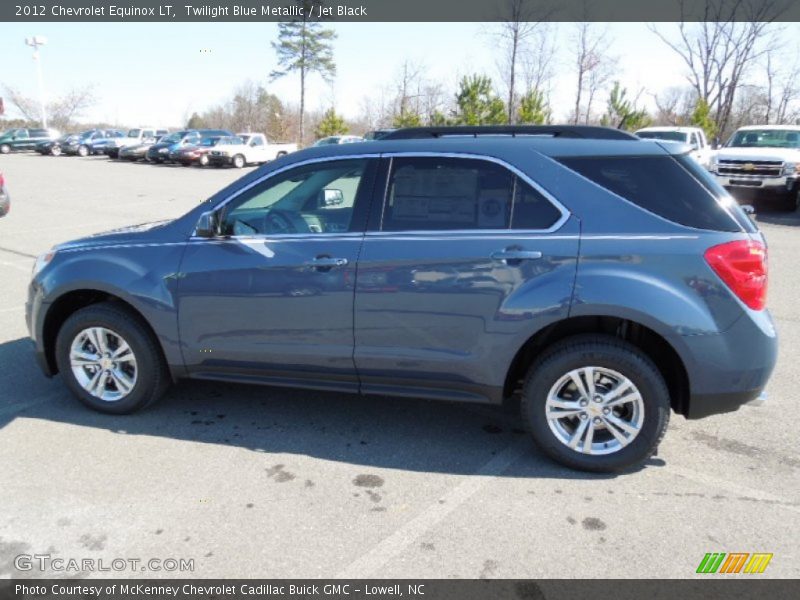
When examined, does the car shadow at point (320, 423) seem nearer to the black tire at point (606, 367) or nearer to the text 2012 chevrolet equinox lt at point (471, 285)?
the black tire at point (606, 367)

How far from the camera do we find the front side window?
3.59 m

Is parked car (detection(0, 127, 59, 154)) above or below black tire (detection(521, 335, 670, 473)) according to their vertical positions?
above

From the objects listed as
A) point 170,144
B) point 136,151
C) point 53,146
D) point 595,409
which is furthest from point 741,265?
point 53,146

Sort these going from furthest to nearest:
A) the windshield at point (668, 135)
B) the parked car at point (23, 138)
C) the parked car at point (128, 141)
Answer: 1. the parked car at point (23, 138)
2. the parked car at point (128, 141)
3. the windshield at point (668, 135)

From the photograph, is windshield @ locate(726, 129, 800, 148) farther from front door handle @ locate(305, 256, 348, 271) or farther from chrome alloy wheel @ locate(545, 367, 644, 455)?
front door handle @ locate(305, 256, 348, 271)

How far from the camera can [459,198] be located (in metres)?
3.35

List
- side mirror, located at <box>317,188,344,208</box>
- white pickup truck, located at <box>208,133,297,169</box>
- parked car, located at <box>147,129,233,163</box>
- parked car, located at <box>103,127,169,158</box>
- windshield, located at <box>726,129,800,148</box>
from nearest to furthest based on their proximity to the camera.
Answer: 1. side mirror, located at <box>317,188,344,208</box>
2. windshield, located at <box>726,129,800,148</box>
3. white pickup truck, located at <box>208,133,297,169</box>
4. parked car, located at <box>147,129,233,163</box>
5. parked car, located at <box>103,127,169,158</box>

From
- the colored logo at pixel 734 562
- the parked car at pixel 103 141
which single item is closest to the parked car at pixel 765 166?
the colored logo at pixel 734 562

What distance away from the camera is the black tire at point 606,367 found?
3.16m

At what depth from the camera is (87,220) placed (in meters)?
12.3

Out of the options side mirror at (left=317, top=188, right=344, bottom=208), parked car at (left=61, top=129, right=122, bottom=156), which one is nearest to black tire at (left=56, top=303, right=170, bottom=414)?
side mirror at (left=317, top=188, right=344, bottom=208)

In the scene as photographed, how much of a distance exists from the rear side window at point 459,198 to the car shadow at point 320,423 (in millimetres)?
1349

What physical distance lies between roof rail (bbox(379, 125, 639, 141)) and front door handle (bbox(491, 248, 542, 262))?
0.90 metres
